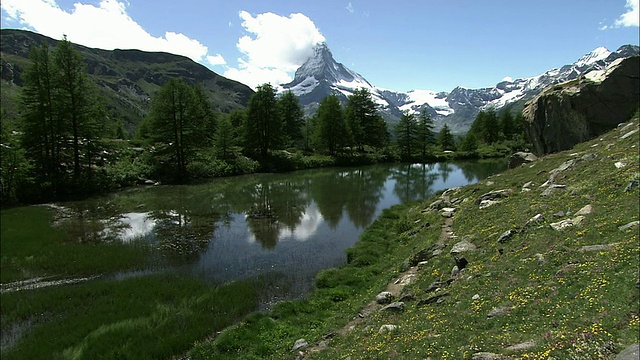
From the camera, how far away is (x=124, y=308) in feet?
50.9

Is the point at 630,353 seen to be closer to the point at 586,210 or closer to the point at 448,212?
the point at 586,210

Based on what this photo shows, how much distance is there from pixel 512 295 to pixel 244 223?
25117 mm

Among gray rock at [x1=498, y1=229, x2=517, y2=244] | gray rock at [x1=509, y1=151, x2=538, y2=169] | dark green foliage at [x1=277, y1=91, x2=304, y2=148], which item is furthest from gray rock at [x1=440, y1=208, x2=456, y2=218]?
dark green foliage at [x1=277, y1=91, x2=304, y2=148]

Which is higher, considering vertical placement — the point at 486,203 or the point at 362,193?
the point at 486,203

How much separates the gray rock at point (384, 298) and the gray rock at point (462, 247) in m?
3.49

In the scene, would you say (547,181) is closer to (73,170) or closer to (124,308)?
(124,308)

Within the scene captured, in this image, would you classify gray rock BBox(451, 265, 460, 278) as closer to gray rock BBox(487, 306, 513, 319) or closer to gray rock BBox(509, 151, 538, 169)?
gray rock BBox(487, 306, 513, 319)

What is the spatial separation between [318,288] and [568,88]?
3440 centimetres

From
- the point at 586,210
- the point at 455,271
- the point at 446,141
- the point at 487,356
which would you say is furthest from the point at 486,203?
the point at 446,141

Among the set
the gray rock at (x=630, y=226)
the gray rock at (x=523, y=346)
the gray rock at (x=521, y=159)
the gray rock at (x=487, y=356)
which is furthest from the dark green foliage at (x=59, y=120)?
the gray rock at (x=521, y=159)

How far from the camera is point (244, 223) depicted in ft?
103

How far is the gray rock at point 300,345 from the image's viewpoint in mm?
12281

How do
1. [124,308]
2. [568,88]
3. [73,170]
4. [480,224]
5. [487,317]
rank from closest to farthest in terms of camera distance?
[487,317], [124,308], [480,224], [568,88], [73,170]

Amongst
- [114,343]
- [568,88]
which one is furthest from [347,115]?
[114,343]
